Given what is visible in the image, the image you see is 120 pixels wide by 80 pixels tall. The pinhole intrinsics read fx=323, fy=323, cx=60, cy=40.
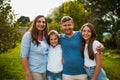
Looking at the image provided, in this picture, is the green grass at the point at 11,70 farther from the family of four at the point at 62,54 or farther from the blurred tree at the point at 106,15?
the blurred tree at the point at 106,15

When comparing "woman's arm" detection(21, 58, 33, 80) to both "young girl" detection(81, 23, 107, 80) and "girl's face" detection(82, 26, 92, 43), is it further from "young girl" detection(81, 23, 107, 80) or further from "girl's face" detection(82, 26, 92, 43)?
"girl's face" detection(82, 26, 92, 43)

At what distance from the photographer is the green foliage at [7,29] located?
43.9 ft

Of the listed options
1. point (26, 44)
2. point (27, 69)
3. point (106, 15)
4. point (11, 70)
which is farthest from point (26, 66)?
point (106, 15)

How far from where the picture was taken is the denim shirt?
622 cm

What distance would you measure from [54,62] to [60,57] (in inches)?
6.2

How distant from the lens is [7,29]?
13.6 m

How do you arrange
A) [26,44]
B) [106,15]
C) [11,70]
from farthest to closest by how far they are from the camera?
[106,15]
[11,70]
[26,44]

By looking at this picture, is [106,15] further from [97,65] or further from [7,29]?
[97,65]

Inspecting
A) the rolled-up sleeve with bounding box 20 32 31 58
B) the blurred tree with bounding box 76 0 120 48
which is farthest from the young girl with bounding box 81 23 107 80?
the blurred tree with bounding box 76 0 120 48

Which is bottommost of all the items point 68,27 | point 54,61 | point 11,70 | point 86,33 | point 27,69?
point 11,70

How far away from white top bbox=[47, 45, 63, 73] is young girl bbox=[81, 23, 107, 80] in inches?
20.9

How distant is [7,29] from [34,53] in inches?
296

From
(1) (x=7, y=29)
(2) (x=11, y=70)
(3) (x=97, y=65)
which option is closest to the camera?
(3) (x=97, y=65)

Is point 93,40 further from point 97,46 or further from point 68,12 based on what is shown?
point 68,12
